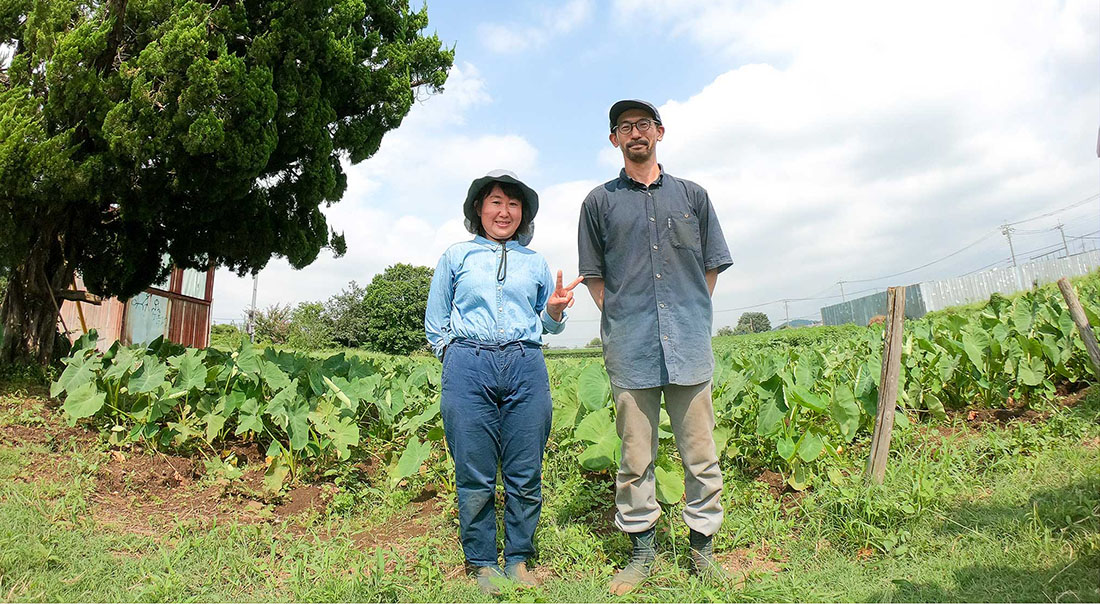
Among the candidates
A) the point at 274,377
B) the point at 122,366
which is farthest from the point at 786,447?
the point at 122,366

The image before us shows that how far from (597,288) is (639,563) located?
1.13 metres

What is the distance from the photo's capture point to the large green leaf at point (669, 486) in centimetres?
305

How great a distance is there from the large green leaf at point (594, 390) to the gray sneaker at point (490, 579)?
4.28 feet

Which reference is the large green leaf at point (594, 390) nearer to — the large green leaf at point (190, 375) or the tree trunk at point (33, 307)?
the large green leaf at point (190, 375)

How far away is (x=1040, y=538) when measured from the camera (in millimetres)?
2691

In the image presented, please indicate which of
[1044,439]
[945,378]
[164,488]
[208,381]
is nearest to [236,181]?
[208,381]

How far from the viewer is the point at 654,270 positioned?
2.47m

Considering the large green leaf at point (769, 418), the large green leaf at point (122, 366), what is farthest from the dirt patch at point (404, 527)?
the large green leaf at point (122, 366)

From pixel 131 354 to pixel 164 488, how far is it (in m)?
1.18

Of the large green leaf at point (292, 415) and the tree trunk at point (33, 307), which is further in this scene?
the tree trunk at point (33, 307)

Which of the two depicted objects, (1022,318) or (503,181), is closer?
(503,181)

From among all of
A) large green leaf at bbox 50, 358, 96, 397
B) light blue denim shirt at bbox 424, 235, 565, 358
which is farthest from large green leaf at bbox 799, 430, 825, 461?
large green leaf at bbox 50, 358, 96, 397

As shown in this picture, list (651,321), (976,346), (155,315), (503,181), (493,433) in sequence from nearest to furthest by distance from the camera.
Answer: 1. (651,321)
2. (493,433)
3. (503,181)
4. (976,346)
5. (155,315)

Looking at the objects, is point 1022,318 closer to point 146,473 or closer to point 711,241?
point 711,241
